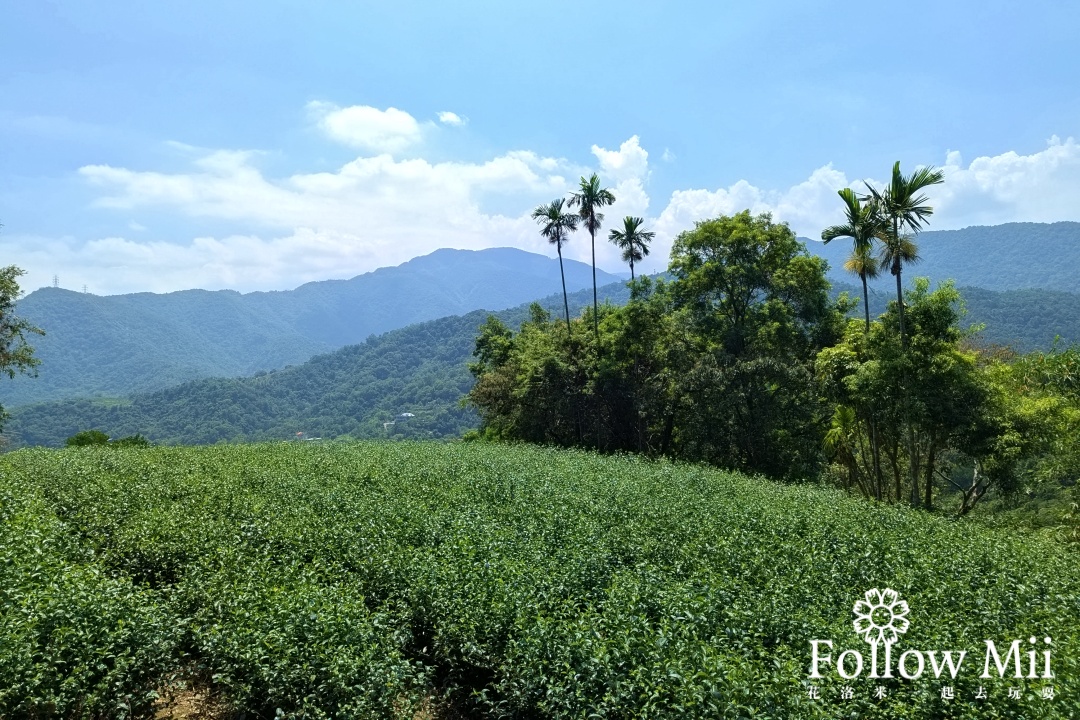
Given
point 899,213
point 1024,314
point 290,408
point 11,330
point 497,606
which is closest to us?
point 497,606

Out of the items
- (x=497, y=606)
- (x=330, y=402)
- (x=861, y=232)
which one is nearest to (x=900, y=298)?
(x=861, y=232)

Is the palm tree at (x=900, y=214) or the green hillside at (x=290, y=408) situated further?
the green hillside at (x=290, y=408)

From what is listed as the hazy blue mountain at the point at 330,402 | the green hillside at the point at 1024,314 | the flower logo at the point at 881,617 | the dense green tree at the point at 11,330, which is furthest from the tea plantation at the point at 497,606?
the hazy blue mountain at the point at 330,402

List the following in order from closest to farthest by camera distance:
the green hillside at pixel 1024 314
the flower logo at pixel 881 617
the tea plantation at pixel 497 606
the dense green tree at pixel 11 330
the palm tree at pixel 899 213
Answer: the tea plantation at pixel 497 606
the flower logo at pixel 881 617
the palm tree at pixel 899 213
the dense green tree at pixel 11 330
the green hillside at pixel 1024 314

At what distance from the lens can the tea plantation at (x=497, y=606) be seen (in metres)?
5.80

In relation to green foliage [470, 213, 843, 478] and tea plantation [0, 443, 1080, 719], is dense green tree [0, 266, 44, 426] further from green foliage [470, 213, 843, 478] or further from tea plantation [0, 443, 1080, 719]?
green foliage [470, 213, 843, 478]

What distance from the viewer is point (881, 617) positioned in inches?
304

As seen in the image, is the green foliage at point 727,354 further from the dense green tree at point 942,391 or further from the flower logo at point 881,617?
the flower logo at point 881,617

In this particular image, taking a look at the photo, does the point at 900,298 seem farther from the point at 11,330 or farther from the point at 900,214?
the point at 11,330

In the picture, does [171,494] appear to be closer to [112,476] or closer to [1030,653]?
[112,476]

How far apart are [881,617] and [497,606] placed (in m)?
4.92

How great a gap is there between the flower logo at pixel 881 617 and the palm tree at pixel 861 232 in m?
16.7

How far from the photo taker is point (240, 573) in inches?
348

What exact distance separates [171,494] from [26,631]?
1041 cm
